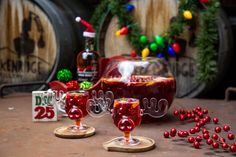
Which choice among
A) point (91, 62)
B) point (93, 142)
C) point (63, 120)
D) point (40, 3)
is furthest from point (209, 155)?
point (40, 3)

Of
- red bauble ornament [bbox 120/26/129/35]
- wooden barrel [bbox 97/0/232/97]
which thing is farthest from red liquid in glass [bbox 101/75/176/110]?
red bauble ornament [bbox 120/26/129/35]

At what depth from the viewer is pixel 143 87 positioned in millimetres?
1390

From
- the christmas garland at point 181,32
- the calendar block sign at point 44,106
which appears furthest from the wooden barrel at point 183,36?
the calendar block sign at point 44,106

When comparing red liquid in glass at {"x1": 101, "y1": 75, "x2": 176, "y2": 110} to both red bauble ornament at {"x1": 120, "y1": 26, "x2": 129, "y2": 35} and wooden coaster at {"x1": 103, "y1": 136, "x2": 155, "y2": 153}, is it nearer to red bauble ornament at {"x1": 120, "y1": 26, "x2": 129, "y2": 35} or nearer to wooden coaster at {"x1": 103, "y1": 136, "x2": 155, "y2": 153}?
wooden coaster at {"x1": 103, "y1": 136, "x2": 155, "y2": 153}

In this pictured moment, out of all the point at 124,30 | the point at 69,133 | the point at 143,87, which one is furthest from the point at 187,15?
the point at 69,133

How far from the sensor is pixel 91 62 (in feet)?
5.61

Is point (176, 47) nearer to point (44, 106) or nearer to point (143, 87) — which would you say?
point (143, 87)

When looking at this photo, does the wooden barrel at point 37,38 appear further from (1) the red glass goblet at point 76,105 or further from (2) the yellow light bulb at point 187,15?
(1) the red glass goblet at point 76,105

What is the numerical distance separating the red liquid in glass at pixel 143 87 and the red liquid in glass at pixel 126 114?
31cm

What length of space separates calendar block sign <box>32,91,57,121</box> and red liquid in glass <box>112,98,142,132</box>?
377 millimetres

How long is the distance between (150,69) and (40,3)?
93 centimetres

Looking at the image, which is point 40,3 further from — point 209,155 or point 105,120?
point 209,155

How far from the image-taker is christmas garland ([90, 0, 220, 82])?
74.4 inches

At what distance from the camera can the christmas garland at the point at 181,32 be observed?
1891mm
